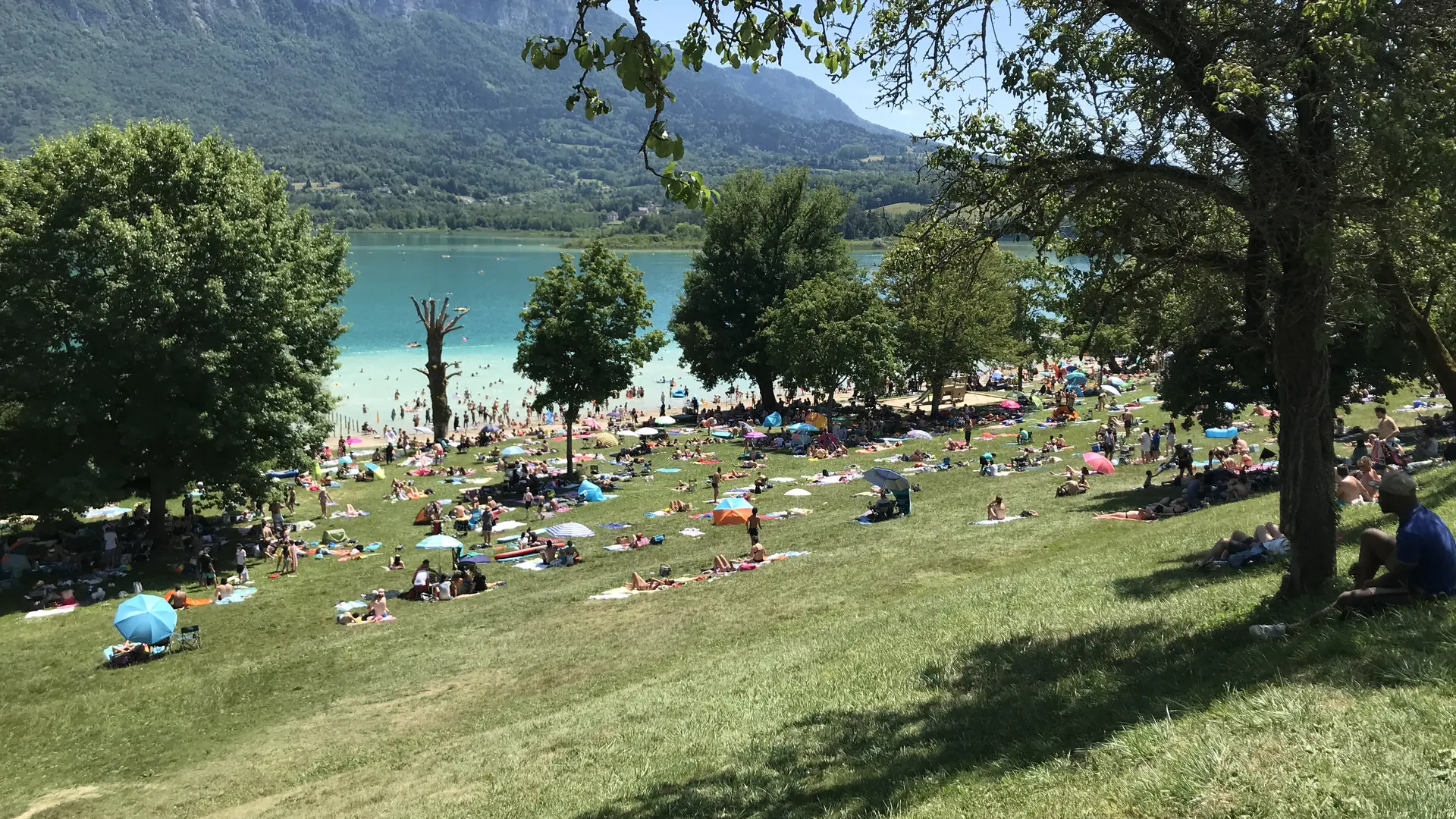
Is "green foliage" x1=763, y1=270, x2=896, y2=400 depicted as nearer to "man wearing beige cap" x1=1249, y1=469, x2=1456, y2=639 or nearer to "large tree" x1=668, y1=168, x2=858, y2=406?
"large tree" x1=668, y1=168, x2=858, y2=406

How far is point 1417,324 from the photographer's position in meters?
13.8

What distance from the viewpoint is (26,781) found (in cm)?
1209

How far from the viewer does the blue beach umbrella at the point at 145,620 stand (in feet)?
53.9

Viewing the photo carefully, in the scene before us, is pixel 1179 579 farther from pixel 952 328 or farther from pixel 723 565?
pixel 952 328

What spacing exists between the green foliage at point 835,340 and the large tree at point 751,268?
4.63 meters

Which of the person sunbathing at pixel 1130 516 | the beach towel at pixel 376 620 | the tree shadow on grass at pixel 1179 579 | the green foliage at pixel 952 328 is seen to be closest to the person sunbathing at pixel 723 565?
the beach towel at pixel 376 620

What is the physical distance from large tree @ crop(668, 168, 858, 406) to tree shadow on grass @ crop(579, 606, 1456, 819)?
41531 mm

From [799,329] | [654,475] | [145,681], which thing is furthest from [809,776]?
[799,329]

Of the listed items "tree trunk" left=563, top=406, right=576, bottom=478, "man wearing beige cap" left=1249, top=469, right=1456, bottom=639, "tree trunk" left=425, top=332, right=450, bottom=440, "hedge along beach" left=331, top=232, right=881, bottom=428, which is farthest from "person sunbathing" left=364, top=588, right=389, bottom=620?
"tree trunk" left=425, top=332, right=450, bottom=440

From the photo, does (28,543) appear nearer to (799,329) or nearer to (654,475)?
(654,475)

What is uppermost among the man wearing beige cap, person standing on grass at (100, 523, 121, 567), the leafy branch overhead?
the leafy branch overhead

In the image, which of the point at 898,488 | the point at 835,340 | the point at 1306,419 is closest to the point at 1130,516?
the point at 898,488

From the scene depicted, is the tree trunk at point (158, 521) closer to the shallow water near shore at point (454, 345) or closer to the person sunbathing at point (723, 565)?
the shallow water near shore at point (454, 345)

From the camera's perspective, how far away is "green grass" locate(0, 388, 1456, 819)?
5.66m
